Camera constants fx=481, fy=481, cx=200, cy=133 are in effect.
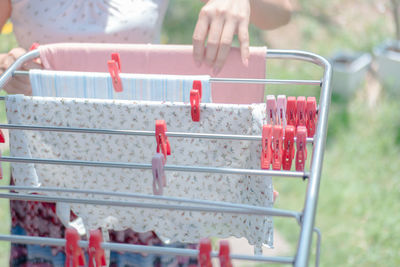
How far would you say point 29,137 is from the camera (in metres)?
1.08

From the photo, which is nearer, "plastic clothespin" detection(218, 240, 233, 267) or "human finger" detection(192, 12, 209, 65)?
"plastic clothespin" detection(218, 240, 233, 267)

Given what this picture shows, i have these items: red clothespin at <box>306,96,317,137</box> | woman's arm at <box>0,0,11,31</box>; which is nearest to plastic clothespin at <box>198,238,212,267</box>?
red clothespin at <box>306,96,317,137</box>

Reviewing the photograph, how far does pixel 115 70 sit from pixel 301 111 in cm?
40

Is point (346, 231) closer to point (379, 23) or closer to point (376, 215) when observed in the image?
point (376, 215)

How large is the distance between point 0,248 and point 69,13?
1521mm

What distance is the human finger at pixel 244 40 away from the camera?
92 centimetres

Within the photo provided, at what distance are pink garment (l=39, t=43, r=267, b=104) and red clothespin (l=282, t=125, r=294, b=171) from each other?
0.21 metres

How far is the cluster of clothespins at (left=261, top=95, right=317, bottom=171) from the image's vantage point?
2.87 ft

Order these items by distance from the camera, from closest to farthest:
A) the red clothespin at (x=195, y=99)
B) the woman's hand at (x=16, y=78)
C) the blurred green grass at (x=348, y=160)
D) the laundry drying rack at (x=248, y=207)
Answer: the laundry drying rack at (x=248, y=207)
the red clothespin at (x=195, y=99)
the woman's hand at (x=16, y=78)
the blurred green grass at (x=348, y=160)

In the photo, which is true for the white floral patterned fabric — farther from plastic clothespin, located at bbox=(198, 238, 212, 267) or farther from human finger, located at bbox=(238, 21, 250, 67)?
plastic clothespin, located at bbox=(198, 238, 212, 267)

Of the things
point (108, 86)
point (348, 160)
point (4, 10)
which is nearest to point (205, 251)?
point (108, 86)

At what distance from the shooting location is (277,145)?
35.0 inches

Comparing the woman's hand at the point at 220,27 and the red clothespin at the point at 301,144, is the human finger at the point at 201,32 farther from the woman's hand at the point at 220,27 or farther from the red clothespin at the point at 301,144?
the red clothespin at the point at 301,144

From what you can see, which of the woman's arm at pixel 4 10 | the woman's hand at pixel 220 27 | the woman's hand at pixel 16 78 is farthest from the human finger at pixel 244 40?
the woman's arm at pixel 4 10
